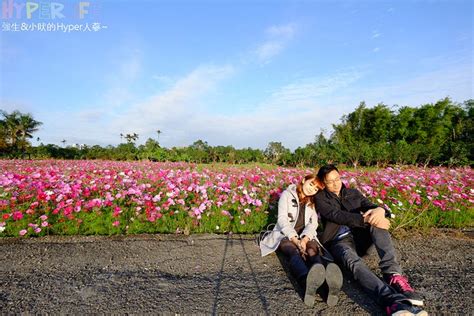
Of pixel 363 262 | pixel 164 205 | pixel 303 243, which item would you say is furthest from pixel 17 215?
pixel 363 262

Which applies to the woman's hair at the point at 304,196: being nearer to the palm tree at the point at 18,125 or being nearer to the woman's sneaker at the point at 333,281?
the woman's sneaker at the point at 333,281

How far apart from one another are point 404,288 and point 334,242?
2.45 feet

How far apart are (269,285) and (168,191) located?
2.38 meters

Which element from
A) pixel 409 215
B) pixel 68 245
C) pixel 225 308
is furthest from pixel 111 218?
pixel 409 215

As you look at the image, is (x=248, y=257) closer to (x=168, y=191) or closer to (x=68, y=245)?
(x=168, y=191)

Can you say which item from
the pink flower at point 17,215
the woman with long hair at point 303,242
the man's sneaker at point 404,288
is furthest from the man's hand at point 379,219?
the pink flower at point 17,215

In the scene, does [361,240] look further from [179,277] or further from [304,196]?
[179,277]

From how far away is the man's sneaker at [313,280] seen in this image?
6.57 feet

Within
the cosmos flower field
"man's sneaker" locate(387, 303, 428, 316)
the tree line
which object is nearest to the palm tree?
the tree line

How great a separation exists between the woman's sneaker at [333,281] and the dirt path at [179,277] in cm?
8

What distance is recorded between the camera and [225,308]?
2.01m

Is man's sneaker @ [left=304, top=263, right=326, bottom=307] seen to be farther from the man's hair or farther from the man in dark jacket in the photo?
the man's hair

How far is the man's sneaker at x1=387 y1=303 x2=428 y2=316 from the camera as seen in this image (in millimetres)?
1738

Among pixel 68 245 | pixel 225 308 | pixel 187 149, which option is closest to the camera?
pixel 225 308
